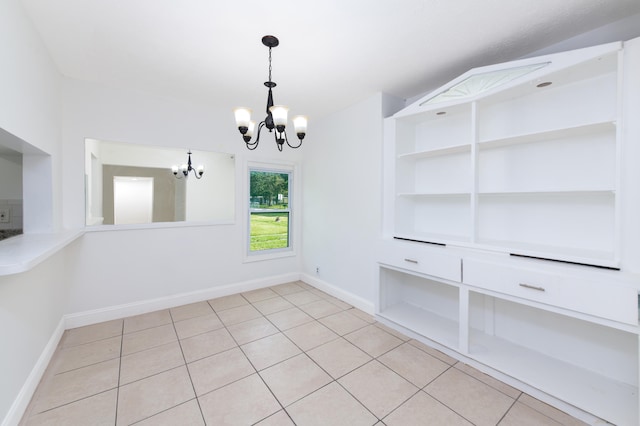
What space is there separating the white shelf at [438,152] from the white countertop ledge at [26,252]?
2.92 metres

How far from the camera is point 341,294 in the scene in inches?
141

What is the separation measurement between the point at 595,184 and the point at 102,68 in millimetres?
4303

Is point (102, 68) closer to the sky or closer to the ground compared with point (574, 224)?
closer to the sky

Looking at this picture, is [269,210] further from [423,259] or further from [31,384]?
[31,384]

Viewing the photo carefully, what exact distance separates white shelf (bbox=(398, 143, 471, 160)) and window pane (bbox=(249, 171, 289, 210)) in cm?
207

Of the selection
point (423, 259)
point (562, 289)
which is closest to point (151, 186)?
point (423, 259)

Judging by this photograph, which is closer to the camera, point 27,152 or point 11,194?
point 27,152

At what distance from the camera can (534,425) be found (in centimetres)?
161

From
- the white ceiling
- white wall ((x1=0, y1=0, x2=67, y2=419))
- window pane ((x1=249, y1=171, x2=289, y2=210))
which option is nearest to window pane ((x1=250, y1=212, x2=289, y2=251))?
window pane ((x1=249, y1=171, x2=289, y2=210))

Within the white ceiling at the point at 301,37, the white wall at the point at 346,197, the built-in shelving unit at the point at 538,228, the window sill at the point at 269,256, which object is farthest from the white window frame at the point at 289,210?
the built-in shelving unit at the point at 538,228

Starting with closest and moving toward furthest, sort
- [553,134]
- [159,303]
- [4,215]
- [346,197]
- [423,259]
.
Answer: [553,134] → [423,259] → [4,215] → [159,303] → [346,197]

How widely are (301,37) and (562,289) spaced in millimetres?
2540

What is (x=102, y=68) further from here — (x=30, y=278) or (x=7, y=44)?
(x=30, y=278)

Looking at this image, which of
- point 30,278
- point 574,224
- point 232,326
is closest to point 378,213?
point 574,224
